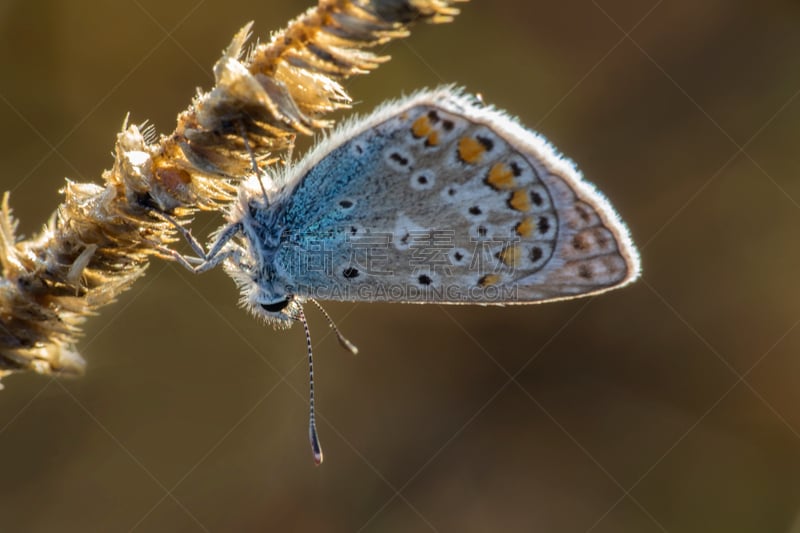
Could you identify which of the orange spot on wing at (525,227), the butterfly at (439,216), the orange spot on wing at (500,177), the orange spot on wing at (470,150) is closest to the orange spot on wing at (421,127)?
the butterfly at (439,216)

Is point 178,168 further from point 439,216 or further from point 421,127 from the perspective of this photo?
point 439,216

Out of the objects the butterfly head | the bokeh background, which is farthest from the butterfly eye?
the bokeh background

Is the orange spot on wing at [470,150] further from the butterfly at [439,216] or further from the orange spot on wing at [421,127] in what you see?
the orange spot on wing at [421,127]

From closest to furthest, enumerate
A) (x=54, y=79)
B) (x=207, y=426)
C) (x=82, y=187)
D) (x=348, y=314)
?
(x=82, y=187)
(x=54, y=79)
(x=207, y=426)
(x=348, y=314)

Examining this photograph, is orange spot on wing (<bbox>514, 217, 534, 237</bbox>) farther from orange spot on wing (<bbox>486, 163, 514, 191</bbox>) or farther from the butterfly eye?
the butterfly eye

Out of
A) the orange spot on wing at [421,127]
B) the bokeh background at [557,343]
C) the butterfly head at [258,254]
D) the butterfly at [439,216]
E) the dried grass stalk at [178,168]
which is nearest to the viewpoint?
the dried grass stalk at [178,168]

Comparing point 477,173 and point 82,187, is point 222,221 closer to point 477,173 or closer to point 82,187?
point 477,173

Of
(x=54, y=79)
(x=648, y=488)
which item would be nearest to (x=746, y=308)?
(x=648, y=488)

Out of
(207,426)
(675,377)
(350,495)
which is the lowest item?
(207,426)
